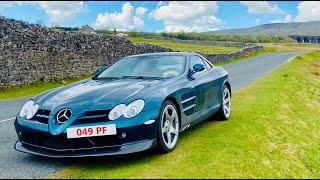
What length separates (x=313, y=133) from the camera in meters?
11.2

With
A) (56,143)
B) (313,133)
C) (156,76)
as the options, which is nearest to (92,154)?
(56,143)

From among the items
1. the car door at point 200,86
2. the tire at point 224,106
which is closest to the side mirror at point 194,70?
the car door at point 200,86

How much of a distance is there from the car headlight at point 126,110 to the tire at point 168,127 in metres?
0.36

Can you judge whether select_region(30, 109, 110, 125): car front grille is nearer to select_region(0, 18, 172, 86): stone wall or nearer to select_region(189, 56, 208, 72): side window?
select_region(189, 56, 208, 72): side window

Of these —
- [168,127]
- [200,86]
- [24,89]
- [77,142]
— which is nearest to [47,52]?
[24,89]

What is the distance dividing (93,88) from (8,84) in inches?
539

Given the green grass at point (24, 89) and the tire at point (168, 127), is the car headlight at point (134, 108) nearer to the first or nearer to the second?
the tire at point (168, 127)

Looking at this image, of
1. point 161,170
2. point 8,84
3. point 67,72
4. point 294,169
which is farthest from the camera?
point 67,72

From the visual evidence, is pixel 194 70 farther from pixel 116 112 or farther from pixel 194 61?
pixel 116 112

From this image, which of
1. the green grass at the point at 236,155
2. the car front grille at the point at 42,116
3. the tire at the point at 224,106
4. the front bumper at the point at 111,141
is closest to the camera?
the green grass at the point at 236,155

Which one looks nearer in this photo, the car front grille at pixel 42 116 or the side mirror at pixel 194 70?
the car front grille at pixel 42 116

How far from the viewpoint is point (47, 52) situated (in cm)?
2188

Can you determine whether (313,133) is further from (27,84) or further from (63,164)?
(27,84)

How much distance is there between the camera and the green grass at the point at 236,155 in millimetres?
5641
